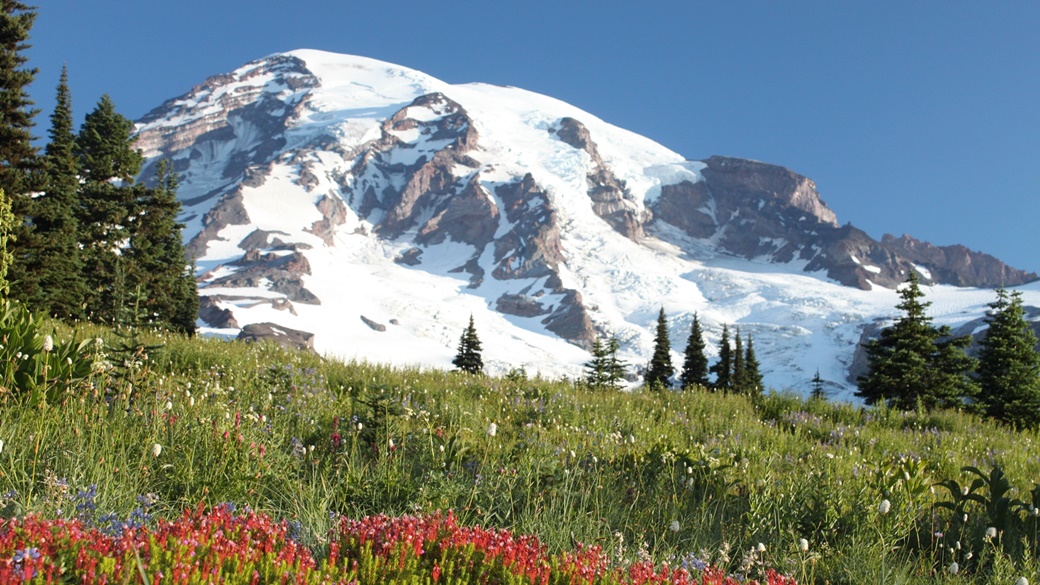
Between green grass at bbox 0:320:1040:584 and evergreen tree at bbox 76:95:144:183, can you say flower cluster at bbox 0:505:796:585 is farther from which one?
evergreen tree at bbox 76:95:144:183

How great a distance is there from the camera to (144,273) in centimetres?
3506

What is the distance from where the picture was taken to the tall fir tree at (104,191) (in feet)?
106

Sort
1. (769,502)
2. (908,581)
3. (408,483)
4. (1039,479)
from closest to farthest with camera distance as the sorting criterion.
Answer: (908,581) < (408,483) < (769,502) < (1039,479)

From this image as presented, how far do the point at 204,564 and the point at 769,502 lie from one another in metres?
3.81

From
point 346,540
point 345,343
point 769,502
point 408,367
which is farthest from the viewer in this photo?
point 345,343

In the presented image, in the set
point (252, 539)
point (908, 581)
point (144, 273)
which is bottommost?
point (908, 581)

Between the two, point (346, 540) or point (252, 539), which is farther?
point (346, 540)

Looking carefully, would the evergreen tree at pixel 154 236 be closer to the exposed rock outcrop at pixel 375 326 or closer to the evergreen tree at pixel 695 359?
the evergreen tree at pixel 695 359

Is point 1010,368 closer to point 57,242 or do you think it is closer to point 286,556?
point 286,556

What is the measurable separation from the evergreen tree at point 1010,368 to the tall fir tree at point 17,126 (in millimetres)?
38282

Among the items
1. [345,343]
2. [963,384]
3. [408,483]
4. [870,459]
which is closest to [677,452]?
[408,483]

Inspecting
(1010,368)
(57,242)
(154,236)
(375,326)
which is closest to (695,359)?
(1010,368)

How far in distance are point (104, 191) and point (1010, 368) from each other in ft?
147

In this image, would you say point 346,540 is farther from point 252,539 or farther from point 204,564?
point 204,564
